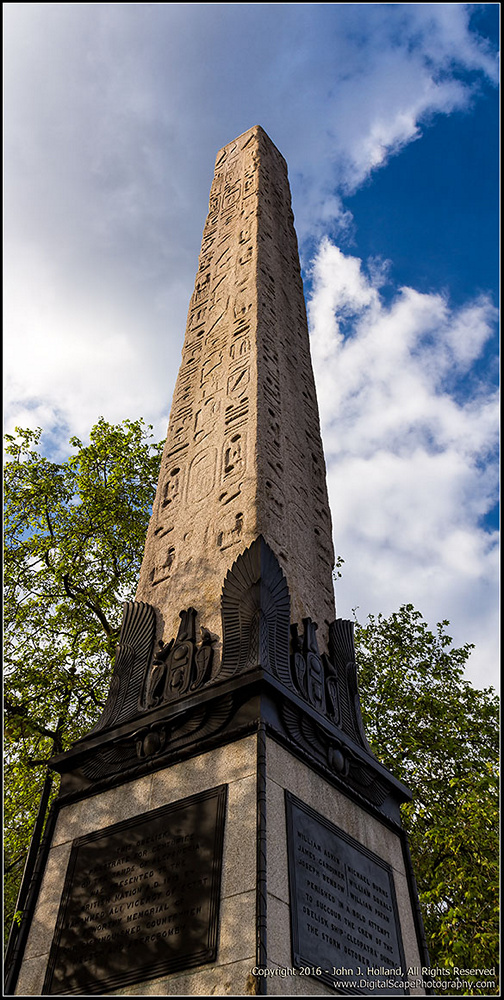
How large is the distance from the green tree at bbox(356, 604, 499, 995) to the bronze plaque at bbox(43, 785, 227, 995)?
5108 mm

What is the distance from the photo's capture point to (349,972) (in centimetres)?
411

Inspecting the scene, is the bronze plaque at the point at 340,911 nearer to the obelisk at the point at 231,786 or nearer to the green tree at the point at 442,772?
the obelisk at the point at 231,786

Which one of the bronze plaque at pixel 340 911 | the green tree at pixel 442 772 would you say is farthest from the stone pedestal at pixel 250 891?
the green tree at pixel 442 772

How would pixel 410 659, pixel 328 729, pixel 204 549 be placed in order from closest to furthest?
pixel 328 729
pixel 204 549
pixel 410 659

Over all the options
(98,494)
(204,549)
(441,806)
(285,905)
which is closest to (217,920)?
(285,905)

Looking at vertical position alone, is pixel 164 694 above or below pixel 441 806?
below

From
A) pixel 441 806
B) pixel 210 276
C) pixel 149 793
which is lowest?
pixel 149 793

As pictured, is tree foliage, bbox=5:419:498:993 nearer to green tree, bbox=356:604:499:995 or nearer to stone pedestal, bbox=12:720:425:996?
green tree, bbox=356:604:499:995

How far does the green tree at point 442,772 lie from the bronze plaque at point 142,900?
5108 millimetres

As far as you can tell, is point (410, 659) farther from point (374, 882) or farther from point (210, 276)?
point (374, 882)

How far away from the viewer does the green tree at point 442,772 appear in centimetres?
930

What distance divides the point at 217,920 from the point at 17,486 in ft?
34.0

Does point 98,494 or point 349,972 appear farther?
point 98,494

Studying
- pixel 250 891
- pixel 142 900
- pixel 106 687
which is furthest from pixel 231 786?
pixel 106 687
